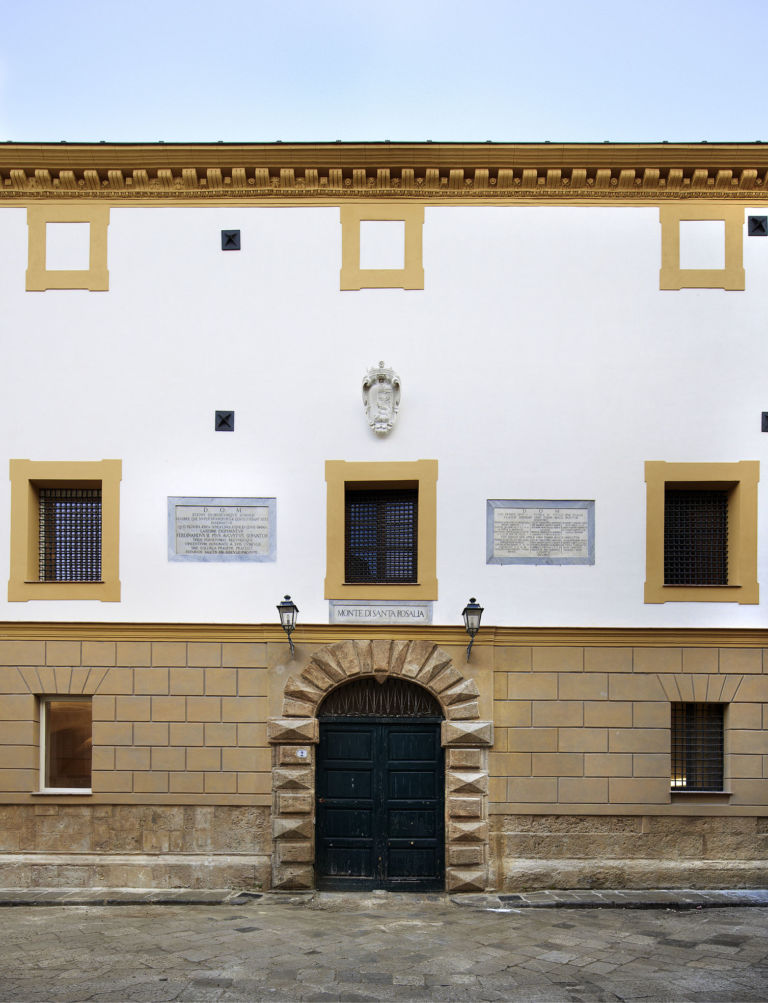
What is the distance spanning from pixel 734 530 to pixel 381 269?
5847 mm

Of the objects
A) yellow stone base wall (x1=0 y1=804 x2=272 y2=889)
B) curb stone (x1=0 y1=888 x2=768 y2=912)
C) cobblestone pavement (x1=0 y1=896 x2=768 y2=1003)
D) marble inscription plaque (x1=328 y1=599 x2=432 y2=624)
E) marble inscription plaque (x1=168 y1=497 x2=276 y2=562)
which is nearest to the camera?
cobblestone pavement (x1=0 y1=896 x2=768 y2=1003)

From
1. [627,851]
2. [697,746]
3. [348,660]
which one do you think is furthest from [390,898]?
[697,746]

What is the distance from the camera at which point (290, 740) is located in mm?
10422

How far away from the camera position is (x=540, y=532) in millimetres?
10688

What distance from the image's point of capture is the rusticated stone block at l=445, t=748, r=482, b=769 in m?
10.4

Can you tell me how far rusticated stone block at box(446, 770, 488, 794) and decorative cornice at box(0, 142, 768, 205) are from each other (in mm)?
7580

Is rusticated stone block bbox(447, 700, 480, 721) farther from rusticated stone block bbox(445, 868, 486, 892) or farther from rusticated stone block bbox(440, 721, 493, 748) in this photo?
rusticated stone block bbox(445, 868, 486, 892)

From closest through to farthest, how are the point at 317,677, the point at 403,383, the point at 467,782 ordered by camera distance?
the point at 467,782 < the point at 317,677 < the point at 403,383

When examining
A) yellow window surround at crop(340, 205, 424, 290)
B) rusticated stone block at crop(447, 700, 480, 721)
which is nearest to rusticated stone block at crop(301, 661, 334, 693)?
rusticated stone block at crop(447, 700, 480, 721)

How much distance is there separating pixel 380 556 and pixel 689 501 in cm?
423

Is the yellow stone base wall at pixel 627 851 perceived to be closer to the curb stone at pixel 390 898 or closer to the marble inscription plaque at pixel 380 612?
the curb stone at pixel 390 898

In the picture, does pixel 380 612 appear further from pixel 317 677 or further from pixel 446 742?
pixel 446 742

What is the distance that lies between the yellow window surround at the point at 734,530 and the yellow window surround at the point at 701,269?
2.43 m

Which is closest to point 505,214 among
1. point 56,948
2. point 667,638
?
point 667,638
